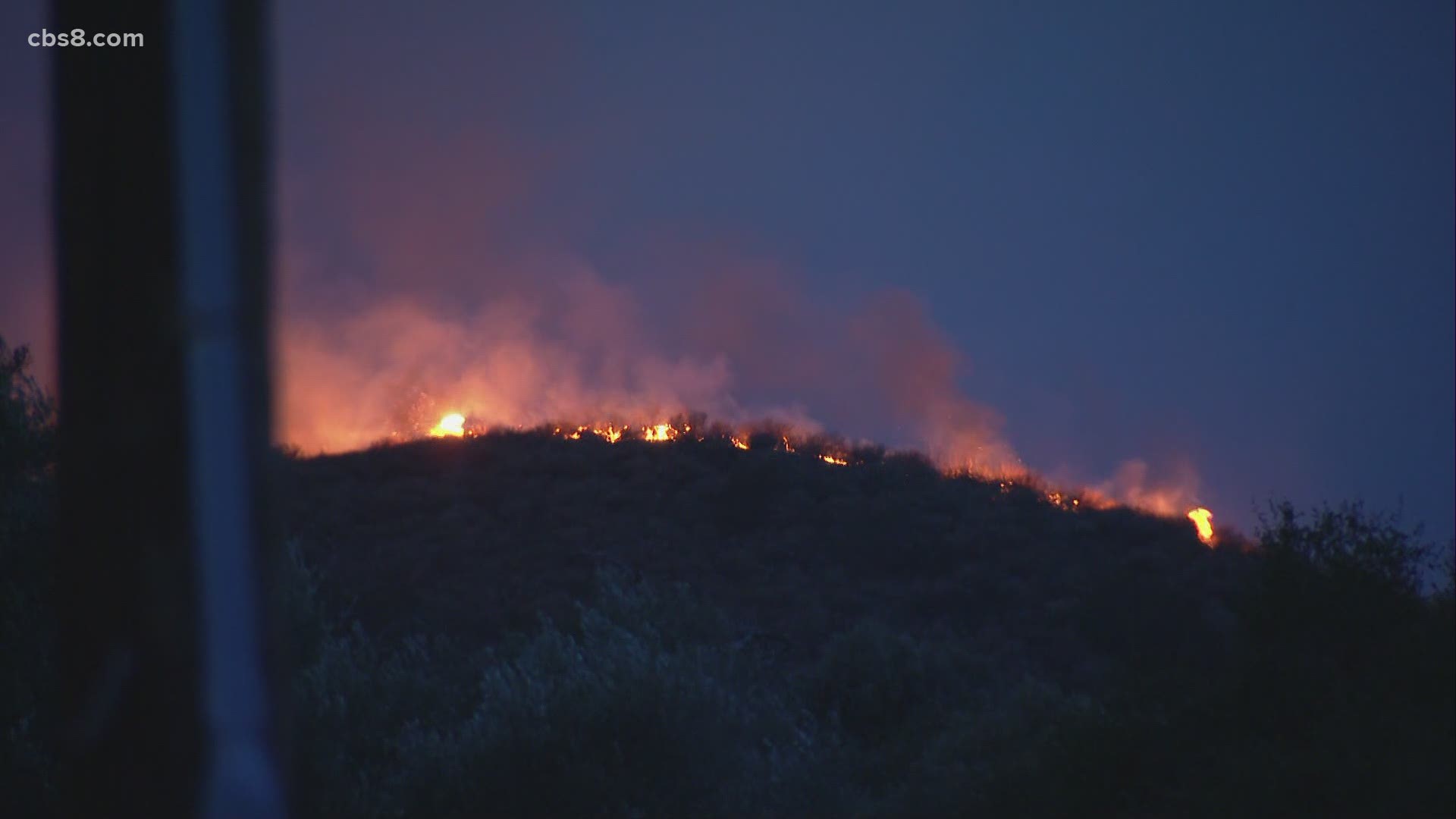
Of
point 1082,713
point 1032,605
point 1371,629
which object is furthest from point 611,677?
point 1032,605

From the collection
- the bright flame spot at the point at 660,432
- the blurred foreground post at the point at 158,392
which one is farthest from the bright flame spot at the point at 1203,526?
the blurred foreground post at the point at 158,392

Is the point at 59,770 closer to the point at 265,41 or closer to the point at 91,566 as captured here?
the point at 91,566

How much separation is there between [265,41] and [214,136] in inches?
41.3

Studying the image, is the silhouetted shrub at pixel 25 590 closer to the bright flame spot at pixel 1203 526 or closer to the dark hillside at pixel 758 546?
the dark hillside at pixel 758 546

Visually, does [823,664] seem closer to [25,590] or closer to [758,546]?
[758,546]

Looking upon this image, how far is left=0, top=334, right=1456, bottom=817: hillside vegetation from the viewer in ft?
31.7

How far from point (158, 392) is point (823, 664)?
11.1m

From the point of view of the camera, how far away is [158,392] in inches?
331

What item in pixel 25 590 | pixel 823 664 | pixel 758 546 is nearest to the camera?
pixel 25 590

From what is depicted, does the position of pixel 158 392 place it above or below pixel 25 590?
above

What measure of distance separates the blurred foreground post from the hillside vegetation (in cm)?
186

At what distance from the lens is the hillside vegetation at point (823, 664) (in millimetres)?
9648

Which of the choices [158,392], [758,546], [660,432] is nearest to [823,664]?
[758,546]

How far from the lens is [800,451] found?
1222 inches
